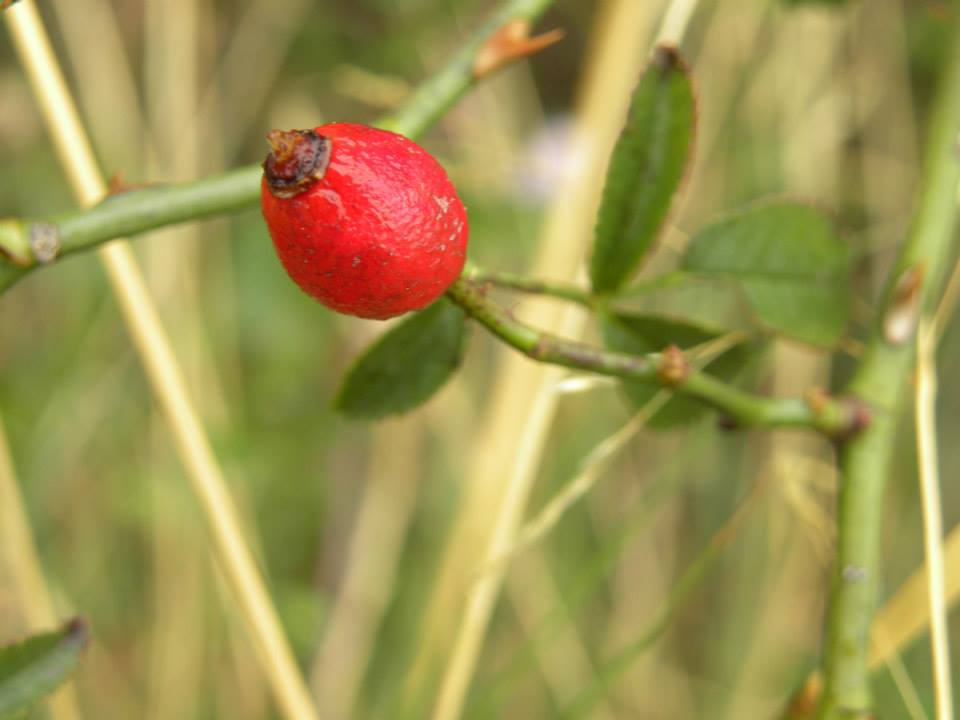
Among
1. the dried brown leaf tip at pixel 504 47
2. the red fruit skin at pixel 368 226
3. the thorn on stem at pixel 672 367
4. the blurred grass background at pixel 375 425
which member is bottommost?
the blurred grass background at pixel 375 425

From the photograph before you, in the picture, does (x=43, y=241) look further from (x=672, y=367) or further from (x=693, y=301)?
(x=693, y=301)

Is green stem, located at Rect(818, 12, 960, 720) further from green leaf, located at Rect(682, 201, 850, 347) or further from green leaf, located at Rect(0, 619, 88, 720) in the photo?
green leaf, located at Rect(0, 619, 88, 720)

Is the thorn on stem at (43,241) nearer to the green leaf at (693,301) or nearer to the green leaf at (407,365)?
the green leaf at (407,365)

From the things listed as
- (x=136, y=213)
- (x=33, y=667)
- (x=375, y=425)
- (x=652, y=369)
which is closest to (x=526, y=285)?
(x=652, y=369)

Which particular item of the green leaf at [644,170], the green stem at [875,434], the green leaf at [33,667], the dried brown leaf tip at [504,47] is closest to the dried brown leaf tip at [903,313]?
the green stem at [875,434]

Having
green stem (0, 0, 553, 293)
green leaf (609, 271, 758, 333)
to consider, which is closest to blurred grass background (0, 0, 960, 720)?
green leaf (609, 271, 758, 333)

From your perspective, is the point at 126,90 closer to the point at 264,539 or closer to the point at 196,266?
the point at 196,266

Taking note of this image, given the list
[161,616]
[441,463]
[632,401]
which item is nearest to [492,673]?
[441,463]

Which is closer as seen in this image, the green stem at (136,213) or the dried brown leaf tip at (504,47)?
the green stem at (136,213)
